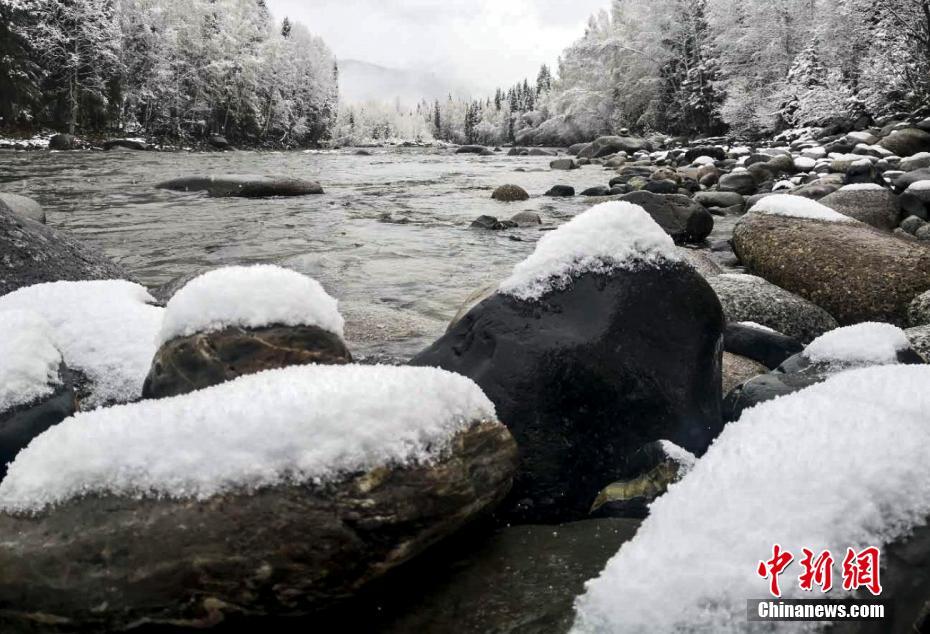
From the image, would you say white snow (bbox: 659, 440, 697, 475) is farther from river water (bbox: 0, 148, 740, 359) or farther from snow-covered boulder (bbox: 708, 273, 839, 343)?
snow-covered boulder (bbox: 708, 273, 839, 343)

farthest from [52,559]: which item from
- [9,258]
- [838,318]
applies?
[838,318]

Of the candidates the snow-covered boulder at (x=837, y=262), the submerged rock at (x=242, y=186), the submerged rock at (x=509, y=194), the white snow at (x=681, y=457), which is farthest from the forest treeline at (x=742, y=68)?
the white snow at (x=681, y=457)

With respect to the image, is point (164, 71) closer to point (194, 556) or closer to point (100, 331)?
point (100, 331)

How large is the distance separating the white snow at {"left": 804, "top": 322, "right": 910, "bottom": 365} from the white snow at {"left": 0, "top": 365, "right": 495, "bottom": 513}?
1.96 meters

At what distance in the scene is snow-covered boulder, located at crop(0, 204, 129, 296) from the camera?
3.87 m

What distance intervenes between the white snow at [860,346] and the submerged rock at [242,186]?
445 inches

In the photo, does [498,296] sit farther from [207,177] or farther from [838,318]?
[207,177]

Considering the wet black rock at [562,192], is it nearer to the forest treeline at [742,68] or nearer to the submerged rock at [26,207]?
the submerged rock at [26,207]

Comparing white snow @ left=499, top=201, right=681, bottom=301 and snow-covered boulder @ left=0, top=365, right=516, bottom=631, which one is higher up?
white snow @ left=499, top=201, right=681, bottom=301

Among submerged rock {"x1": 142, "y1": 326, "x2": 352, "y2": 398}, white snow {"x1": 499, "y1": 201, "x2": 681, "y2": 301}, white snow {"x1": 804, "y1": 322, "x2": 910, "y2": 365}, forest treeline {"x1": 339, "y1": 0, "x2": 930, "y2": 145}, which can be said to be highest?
forest treeline {"x1": 339, "y1": 0, "x2": 930, "y2": 145}

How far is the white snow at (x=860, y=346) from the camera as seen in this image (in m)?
2.65

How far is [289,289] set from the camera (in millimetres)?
2451

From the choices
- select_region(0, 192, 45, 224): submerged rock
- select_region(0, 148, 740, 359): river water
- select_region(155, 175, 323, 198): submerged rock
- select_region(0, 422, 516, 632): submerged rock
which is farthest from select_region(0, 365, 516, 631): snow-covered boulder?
select_region(155, 175, 323, 198): submerged rock

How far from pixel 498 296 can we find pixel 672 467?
0.96 metres
